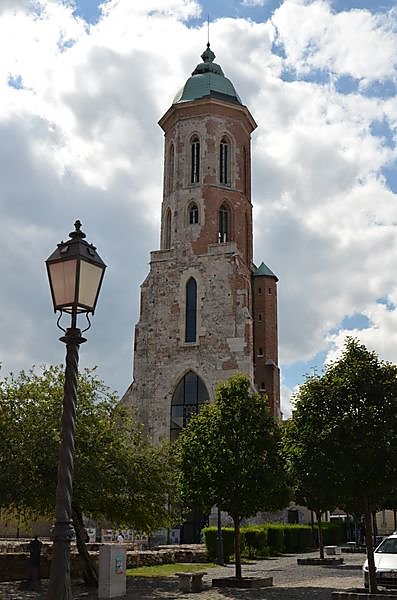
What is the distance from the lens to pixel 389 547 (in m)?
18.6

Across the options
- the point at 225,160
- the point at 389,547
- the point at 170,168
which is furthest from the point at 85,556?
the point at 170,168

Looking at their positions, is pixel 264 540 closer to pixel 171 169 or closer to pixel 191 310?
pixel 191 310

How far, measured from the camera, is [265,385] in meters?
47.1

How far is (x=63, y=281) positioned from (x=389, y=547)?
46.4 feet

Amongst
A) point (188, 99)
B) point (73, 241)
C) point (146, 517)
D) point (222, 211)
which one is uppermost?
point (188, 99)

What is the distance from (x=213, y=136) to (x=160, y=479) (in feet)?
105

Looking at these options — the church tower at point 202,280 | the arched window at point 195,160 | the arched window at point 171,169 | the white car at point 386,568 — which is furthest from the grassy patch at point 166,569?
the arched window at point 171,169

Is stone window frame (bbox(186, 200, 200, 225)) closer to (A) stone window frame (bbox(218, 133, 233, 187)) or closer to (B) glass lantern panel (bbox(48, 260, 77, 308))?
(A) stone window frame (bbox(218, 133, 233, 187))

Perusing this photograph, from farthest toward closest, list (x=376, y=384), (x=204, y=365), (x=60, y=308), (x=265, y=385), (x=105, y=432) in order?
(x=265, y=385)
(x=204, y=365)
(x=105, y=432)
(x=376, y=384)
(x=60, y=308)

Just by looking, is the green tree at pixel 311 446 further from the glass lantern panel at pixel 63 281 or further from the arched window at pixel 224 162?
the arched window at pixel 224 162

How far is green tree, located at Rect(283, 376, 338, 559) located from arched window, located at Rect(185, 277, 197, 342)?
2705cm

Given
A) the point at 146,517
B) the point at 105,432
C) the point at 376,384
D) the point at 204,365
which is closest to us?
the point at 376,384

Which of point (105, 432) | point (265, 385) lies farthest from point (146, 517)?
point (265, 385)

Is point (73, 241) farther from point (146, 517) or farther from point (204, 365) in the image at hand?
point (204, 365)
